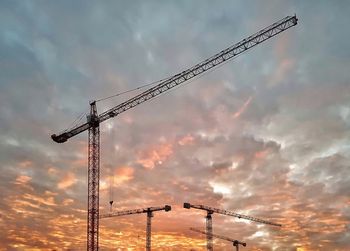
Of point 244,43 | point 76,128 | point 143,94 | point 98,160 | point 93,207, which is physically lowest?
point 93,207

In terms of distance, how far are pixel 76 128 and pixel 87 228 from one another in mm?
30864

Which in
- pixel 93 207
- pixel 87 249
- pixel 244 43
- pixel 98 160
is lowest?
pixel 87 249

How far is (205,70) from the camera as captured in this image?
136 meters

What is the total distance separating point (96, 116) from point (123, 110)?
8.63 m

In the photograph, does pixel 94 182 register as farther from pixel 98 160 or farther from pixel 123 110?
pixel 123 110

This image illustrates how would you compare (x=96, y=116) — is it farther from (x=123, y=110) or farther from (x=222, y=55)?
(x=222, y=55)

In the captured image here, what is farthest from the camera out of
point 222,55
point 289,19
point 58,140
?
point 58,140

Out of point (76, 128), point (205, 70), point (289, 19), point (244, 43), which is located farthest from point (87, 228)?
point (289, 19)

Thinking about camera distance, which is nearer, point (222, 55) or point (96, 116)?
point (222, 55)

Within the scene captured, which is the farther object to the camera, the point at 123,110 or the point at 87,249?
the point at 123,110

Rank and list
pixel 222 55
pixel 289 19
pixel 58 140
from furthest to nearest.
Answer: pixel 58 140
pixel 222 55
pixel 289 19

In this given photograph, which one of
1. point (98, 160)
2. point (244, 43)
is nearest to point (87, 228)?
point (98, 160)

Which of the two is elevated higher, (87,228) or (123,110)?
(123,110)

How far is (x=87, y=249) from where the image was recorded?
136 metres
